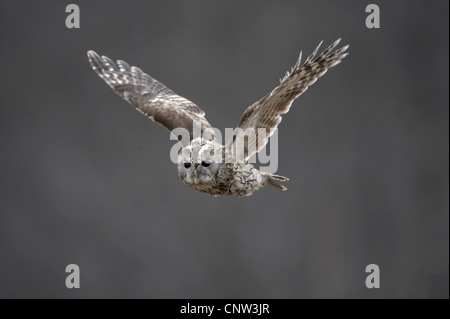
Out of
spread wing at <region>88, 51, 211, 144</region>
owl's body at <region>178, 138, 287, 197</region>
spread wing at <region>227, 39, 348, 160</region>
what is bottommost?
owl's body at <region>178, 138, 287, 197</region>

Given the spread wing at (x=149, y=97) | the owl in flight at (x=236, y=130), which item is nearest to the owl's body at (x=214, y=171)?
the owl in flight at (x=236, y=130)

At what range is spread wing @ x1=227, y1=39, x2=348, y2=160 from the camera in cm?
194

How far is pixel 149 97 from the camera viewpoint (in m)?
2.62

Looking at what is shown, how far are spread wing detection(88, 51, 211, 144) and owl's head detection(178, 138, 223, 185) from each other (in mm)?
300

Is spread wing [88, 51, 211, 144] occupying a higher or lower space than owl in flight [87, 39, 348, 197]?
higher

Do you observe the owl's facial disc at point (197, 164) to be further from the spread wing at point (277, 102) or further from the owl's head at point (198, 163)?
the spread wing at point (277, 102)

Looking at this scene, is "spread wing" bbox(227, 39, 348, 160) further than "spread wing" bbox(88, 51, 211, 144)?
No

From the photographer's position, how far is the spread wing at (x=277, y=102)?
6.36ft

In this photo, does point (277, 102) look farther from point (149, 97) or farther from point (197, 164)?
point (149, 97)

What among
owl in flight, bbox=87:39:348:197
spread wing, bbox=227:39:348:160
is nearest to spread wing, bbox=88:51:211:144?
owl in flight, bbox=87:39:348:197

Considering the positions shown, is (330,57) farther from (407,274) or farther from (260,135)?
(407,274)

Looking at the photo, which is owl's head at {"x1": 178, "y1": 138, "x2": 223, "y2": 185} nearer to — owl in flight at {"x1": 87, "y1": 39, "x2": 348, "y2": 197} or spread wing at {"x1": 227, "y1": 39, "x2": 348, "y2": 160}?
owl in flight at {"x1": 87, "y1": 39, "x2": 348, "y2": 197}

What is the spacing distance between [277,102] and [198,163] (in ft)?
1.16

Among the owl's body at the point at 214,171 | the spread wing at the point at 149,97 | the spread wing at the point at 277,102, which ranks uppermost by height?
the spread wing at the point at 149,97
